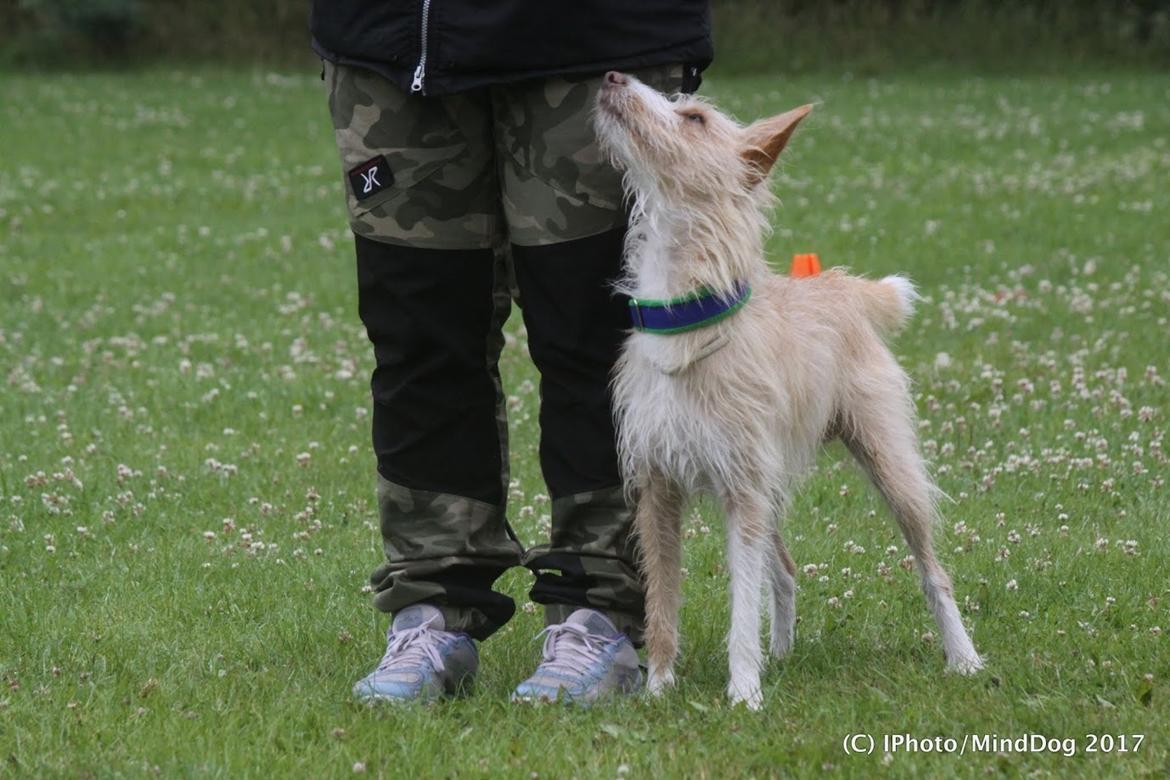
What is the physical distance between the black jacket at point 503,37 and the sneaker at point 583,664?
1588 mm

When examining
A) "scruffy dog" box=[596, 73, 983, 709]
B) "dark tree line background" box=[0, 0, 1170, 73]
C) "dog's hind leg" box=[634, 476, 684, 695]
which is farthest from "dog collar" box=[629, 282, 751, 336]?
"dark tree line background" box=[0, 0, 1170, 73]

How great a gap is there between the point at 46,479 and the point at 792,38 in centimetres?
2428

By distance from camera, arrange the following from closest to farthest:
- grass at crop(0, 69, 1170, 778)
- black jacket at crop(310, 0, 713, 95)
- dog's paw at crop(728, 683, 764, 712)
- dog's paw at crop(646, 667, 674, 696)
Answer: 1. grass at crop(0, 69, 1170, 778)
2. black jacket at crop(310, 0, 713, 95)
3. dog's paw at crop(728, 683, 764, 712)
4. dog's paw at crop(646, 667, 674, 696)

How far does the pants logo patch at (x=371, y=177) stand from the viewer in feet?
14.7

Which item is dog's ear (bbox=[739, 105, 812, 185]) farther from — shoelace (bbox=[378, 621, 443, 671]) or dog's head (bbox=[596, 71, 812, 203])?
shoelace (bbox=[378, 621, 443, 671])

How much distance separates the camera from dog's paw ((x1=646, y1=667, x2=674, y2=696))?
4.58 meters

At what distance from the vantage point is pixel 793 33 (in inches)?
1172

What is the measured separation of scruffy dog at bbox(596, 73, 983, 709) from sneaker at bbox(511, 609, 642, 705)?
119mm

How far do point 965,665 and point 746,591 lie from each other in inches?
30.0

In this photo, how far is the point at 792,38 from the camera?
29609 millimetres

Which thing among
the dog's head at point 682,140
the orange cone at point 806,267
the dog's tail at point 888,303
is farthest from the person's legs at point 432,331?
the dog's tail at point 888,303

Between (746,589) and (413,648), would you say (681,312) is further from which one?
(413,648)

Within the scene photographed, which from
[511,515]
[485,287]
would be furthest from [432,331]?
[511,515]

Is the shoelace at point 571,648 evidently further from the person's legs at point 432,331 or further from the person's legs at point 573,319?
the person's legs at point 432,331
